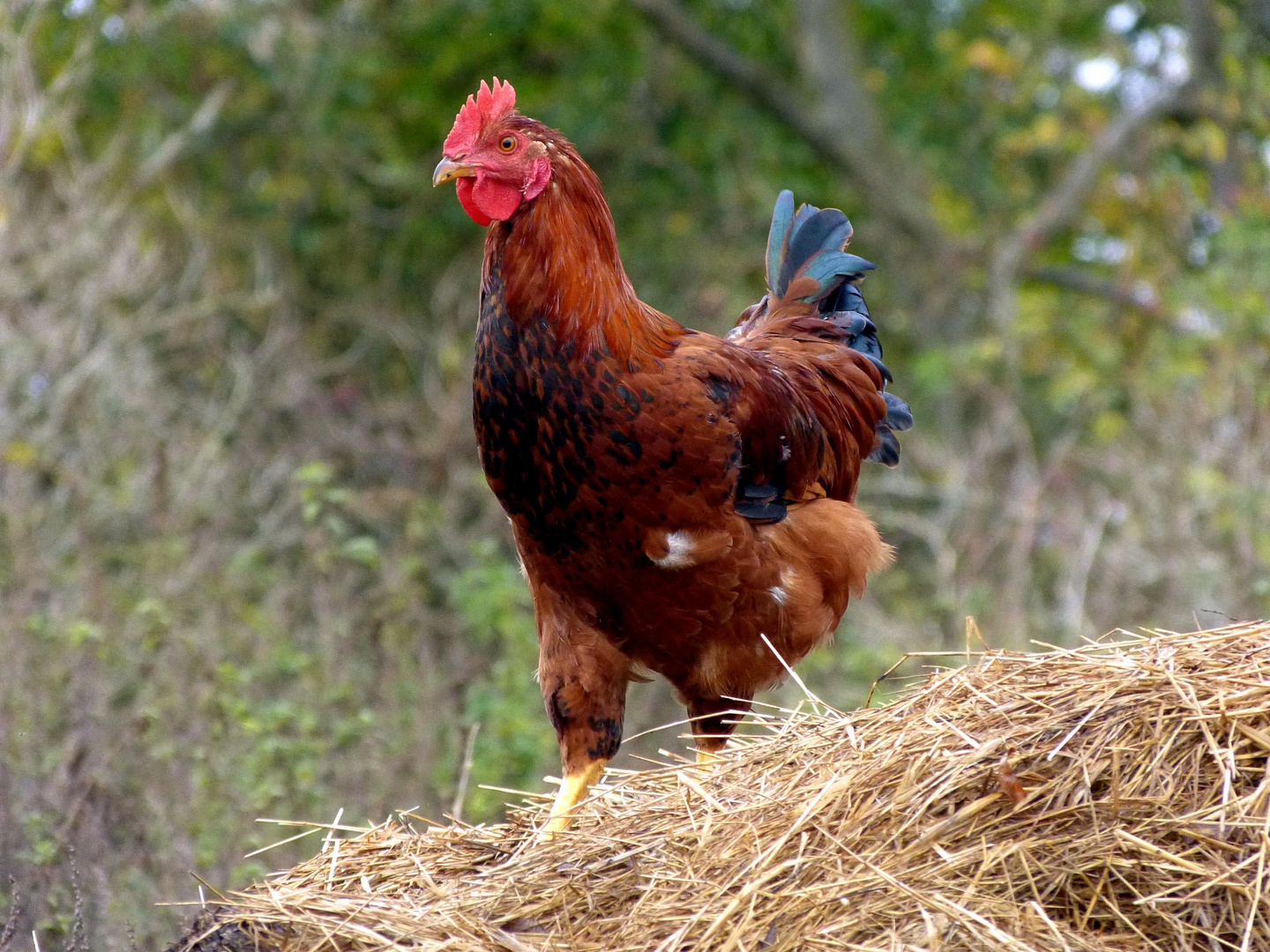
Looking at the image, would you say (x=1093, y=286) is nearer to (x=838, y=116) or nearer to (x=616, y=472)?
(x=838, y=116)

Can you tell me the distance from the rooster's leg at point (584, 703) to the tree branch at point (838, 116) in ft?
30.0

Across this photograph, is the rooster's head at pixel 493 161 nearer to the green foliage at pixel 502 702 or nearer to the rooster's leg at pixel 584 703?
the rooster's leg at pixel 584 703

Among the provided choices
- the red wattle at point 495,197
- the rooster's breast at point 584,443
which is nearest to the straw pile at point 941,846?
the rooster's breast at point 584,443

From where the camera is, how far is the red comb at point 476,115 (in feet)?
13.4

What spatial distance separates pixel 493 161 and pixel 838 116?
30.8 feet

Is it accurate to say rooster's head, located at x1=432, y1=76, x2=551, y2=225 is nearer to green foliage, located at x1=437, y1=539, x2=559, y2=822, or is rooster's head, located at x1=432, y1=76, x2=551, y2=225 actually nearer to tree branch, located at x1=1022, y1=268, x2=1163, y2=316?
green foliage, located at x1=437, y1=539, x2=559, y2=822

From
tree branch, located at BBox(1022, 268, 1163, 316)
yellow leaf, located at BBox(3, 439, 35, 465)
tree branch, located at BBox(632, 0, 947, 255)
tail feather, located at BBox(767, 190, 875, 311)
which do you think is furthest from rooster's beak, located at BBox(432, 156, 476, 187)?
tree branch, located at BBox(1022, 268, 1163, 316)

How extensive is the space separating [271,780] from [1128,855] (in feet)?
11.1

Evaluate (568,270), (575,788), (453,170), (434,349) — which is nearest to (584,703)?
(575,788)

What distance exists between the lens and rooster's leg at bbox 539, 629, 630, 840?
14.0ft

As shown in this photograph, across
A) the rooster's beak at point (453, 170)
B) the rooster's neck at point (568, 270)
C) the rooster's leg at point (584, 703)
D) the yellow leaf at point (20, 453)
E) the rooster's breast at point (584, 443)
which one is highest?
the rooster's beak at point (453, 170)

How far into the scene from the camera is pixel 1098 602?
29.3ft

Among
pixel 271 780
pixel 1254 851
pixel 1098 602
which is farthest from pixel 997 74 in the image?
pixel 1254 851

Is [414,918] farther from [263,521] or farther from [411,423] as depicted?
[411,423]
